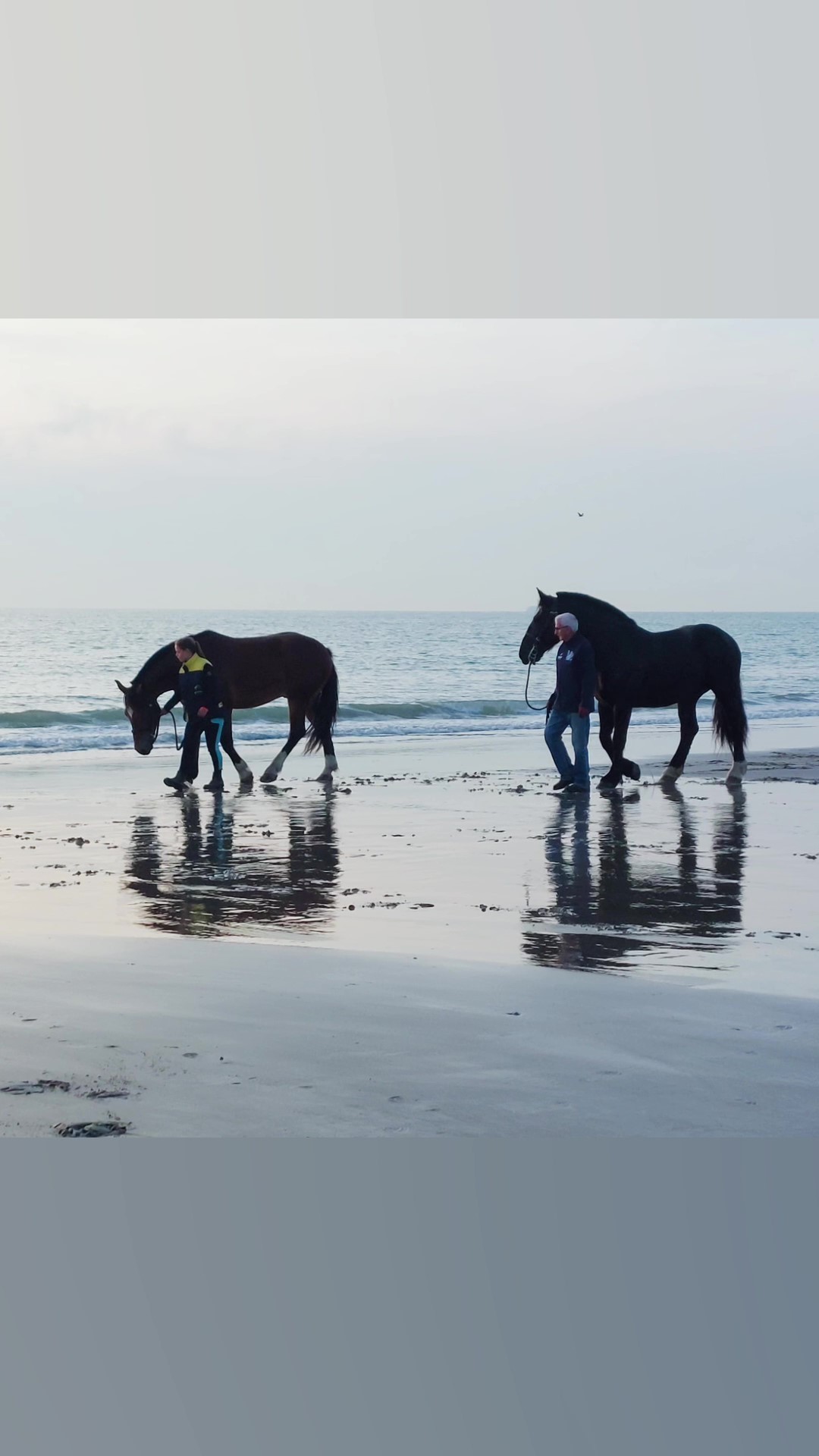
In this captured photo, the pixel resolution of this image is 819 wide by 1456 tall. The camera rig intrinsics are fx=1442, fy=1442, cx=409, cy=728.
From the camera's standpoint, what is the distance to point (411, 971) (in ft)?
20.5

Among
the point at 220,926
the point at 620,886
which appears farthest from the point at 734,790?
the point at 220,926

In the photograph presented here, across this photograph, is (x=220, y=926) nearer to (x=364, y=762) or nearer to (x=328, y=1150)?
(x=328, y=1150)

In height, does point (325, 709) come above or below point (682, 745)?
above

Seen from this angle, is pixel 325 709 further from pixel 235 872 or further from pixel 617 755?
pixel 235 872

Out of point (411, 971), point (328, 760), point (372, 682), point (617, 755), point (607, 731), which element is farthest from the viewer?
point (372, 682)

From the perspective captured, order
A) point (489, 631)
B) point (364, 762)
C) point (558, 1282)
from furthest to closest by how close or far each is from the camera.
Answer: point (489, 631)
point (364, 762)
point (558, 1282)

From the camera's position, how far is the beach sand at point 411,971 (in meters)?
4.31

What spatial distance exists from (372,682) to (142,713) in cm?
2824

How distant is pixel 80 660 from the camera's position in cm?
5169

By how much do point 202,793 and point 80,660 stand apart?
38805 mm

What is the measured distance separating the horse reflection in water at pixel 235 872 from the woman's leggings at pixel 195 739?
4.36ft

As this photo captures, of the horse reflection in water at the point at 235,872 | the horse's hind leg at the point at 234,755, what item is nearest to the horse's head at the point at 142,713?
the horse's hind leg at the point at 234,755

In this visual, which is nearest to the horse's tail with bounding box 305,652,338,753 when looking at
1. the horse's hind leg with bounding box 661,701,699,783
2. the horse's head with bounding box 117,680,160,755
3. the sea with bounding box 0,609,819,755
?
the horse's head with bounding box 117,680,160,755

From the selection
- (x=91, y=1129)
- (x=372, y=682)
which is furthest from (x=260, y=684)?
(x=372, y=682)
